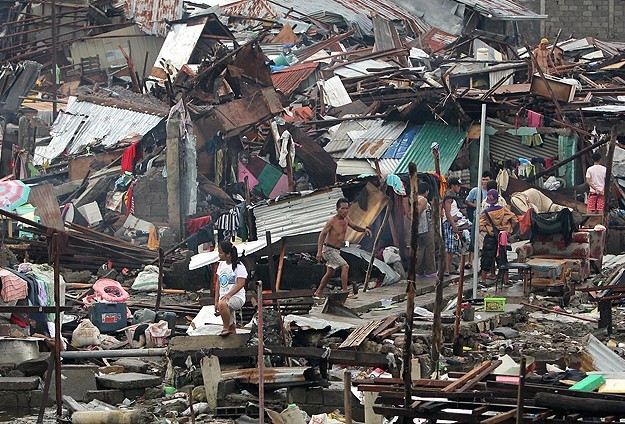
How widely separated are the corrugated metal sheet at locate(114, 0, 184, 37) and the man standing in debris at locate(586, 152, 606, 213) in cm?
1534

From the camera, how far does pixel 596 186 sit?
18625 millimetres

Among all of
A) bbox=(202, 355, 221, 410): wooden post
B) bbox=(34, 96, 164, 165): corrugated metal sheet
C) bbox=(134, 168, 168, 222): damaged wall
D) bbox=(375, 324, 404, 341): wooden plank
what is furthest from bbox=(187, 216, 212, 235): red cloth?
bbox=(202, 355, 221, 410): wooden post

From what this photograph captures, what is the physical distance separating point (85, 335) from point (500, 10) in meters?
25.2

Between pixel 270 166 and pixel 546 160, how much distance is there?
502cm

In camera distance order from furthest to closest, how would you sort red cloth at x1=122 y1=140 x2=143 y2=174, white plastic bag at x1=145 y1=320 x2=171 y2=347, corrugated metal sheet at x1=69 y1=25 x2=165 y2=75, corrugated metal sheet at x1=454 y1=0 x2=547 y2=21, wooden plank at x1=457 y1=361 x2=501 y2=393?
corrugated metal sheet at x1=454 y1=0 x2=547 y2=21 < corrugated metal sheet at x1=69 y1=25 x2=165 y2=75 < red cloth at x1=122 y1=140 x2=143 y2=174 < white plastic bag at x1=145 y1=320 x2=171 y2=347 < wooden plank at x1=457 y1=361 x2=501 y2=393

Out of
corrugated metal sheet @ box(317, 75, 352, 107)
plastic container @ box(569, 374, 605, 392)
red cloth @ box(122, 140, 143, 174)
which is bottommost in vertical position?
plastic container @ box(569, 374, 605, 392)

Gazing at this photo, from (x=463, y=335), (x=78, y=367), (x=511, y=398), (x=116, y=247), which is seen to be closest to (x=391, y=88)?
(x=116, y=247)

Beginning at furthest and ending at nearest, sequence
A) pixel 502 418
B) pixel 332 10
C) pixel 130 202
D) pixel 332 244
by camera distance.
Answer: pixel 332 10, pixel 130 202, pixel 332 244, pixel 502 418

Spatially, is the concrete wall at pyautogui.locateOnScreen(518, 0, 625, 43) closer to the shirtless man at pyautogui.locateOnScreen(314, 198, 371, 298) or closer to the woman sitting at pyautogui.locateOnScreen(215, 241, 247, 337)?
the shirtless man at pyautogui.locateOnScreen(314, 198, 371, 298)

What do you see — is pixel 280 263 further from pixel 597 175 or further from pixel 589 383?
pixel 589 383

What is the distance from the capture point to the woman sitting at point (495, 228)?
653 inches

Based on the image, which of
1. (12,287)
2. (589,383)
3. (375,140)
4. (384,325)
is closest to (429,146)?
(375,140)

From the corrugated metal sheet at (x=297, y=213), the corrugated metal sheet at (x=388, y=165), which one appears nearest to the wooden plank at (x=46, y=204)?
the corrugated metal sheet at (x=297, y=213)

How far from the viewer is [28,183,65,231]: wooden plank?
19.2 m
